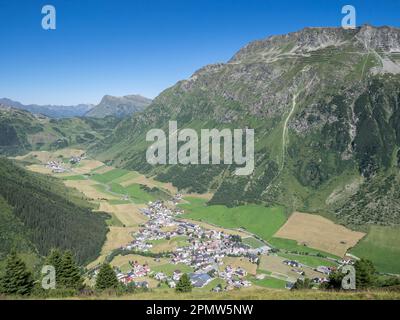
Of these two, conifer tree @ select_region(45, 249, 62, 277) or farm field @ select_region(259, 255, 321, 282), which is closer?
conifer tree @ select_region(45, 249, 62, 277)

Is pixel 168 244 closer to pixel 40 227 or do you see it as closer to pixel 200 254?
pixel 200 254

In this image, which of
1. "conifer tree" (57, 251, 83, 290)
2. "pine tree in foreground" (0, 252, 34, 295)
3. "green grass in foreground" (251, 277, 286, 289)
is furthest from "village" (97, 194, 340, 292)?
"pine tree in foreground" (0, 252, 34, 295)

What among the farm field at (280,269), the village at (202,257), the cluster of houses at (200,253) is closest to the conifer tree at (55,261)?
the village at (202,257)

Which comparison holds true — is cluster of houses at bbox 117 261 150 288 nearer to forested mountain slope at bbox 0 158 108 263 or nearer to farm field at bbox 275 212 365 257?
Result: forested mountain slope at bbox 0 158 108 263

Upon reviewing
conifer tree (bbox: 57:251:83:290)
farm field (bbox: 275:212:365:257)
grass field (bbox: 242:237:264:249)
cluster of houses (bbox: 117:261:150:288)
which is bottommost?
grass field (bbox: 242:237:264:249)
